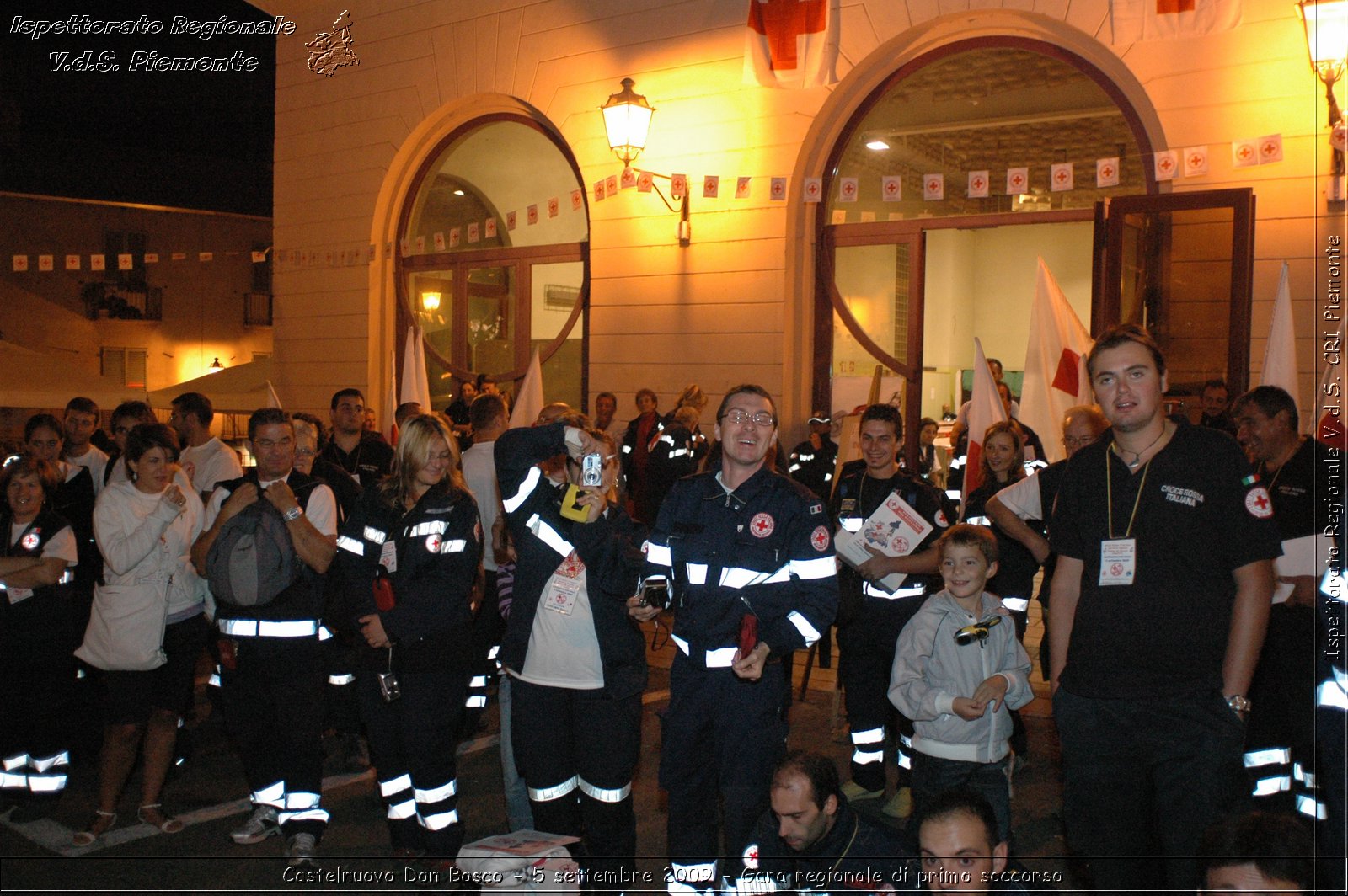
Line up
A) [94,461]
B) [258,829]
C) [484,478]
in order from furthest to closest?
[94,461] → [484,478] → [258,829]

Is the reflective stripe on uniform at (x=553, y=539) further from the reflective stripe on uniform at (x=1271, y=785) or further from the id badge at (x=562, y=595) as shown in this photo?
the reflective stripe on uniform at (x=1271, y=785)

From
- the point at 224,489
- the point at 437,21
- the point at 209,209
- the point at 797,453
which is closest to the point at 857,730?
the point at 224,489

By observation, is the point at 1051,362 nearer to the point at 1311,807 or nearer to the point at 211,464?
the point at 1311,807

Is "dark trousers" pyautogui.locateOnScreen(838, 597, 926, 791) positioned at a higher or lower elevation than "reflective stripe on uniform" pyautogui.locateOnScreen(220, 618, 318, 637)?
lower

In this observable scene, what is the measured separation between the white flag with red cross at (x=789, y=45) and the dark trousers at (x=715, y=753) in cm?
775

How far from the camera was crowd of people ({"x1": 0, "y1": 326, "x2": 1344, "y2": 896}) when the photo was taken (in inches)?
133

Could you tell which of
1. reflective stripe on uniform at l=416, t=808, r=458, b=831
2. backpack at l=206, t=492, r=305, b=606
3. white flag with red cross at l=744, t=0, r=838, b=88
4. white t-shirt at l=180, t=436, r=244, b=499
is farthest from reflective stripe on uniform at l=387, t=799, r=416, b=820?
white flag with red cross at l=744, t=0, r=838, b=88

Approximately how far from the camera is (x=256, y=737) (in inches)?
203

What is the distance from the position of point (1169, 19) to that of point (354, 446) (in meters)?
7.26

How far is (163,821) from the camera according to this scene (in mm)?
5426

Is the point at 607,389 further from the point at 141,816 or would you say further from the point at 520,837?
the point at 520,837

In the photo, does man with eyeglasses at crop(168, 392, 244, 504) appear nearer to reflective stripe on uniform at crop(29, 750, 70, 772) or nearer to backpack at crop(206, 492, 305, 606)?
reflective stripe on uniform at crop(29, 750, 70, 772)

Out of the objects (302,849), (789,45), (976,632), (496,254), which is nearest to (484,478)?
(302,849)

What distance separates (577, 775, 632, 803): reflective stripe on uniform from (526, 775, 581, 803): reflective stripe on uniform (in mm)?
70
